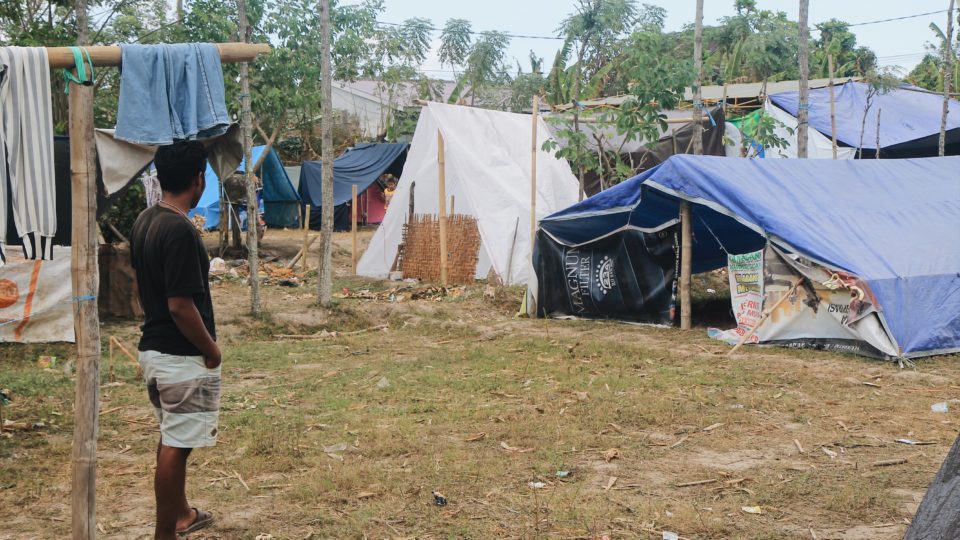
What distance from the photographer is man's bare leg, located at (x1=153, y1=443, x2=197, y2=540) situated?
3951 mm

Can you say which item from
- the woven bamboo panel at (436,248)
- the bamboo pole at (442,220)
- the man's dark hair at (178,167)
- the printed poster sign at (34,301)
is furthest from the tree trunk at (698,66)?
the man's dark hair at (178,167)

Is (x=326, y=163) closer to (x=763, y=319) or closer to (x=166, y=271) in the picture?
(x=763, y=319)

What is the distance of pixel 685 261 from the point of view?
10.6 meters

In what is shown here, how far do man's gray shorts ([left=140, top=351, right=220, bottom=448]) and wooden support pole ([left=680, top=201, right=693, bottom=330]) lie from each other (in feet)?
24.7

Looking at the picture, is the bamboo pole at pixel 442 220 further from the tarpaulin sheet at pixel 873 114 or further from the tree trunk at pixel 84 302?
the tree trunk at pixel 84 302

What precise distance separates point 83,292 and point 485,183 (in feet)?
37.9

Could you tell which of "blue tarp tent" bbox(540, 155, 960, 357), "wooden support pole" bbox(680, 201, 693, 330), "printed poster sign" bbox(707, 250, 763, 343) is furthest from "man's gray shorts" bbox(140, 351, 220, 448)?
"wooden support pole" bbox(680, 201, 693, 330)

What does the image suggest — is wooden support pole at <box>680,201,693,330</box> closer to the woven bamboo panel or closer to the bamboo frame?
the woven bamboo panel

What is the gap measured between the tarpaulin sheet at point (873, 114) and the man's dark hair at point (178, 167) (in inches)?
693

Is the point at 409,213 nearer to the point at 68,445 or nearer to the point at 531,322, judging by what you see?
the point at 531,322

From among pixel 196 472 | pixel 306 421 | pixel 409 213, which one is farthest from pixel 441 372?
pixel 409 213

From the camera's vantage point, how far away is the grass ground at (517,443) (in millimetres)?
4555

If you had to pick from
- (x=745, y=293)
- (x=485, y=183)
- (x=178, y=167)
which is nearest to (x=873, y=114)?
(x=485, y=183)

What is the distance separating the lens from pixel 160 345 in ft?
12.8
